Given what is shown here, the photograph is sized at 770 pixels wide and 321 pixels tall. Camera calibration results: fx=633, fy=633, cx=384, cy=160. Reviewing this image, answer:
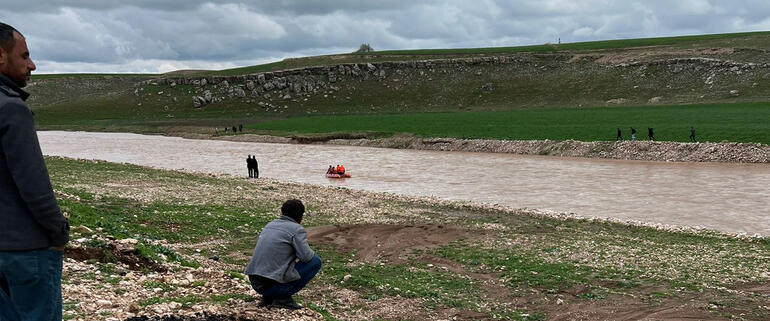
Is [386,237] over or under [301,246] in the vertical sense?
under

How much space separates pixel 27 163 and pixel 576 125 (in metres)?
70.0

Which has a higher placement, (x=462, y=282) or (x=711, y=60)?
(x=711, y=60)

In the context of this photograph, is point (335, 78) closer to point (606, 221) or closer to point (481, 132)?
point (481, 132)

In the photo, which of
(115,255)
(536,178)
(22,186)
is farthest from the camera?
(536,178)

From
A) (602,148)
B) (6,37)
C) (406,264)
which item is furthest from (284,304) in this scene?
(602,148)

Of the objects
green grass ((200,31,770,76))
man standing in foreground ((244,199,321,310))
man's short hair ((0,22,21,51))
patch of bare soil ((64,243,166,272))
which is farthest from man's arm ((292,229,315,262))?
green grass ((200,31,770,76))

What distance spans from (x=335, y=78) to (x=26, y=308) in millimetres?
141777

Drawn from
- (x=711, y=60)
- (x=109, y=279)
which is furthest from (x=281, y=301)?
(x=711, y=60)

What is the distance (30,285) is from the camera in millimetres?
5477

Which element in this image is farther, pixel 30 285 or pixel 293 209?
pixel 293 209

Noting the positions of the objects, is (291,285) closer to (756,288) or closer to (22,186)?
(22,186)

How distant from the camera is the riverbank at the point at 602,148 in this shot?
162 ft

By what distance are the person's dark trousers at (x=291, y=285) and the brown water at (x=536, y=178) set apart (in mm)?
19788

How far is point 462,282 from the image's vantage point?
584 inches
